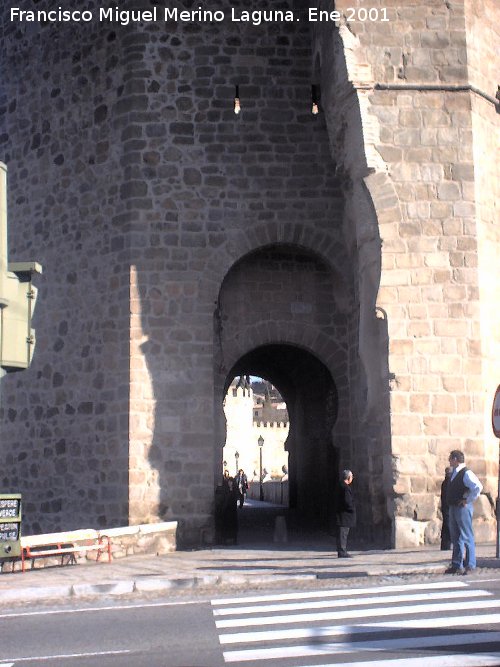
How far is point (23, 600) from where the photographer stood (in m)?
9.77

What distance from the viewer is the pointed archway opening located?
1694 cm

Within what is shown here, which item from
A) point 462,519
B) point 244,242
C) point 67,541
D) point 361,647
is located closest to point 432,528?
point 462,519

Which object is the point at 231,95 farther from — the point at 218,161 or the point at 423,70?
the point at 423,70

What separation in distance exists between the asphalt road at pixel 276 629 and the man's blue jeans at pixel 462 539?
42cm

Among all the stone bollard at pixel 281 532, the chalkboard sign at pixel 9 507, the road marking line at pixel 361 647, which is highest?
the chalkboard sign at pixel 9 507

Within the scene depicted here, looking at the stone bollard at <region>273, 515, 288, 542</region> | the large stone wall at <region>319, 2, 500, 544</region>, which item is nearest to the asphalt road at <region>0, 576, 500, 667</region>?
the large stone wall at <region>319, 2, 500, 544</region>

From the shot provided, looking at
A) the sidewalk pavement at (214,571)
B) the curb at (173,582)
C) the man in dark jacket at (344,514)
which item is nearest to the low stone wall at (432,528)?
the sidewalk pavement at (214,571)

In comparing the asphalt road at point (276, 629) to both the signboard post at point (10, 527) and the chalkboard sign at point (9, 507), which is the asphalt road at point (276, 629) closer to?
the signboard post at point (10, 527)

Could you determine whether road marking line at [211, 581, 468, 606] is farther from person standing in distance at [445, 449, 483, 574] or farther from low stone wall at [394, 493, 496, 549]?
low stone wall at [394, 493, 496, 549]

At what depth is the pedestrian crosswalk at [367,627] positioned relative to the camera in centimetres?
639

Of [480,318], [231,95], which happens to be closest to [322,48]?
[231,95]

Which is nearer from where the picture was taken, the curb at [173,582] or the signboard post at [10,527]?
the curb at [173,582]

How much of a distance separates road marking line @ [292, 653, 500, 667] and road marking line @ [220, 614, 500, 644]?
2.91ft

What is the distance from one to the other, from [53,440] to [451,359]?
601 cm
